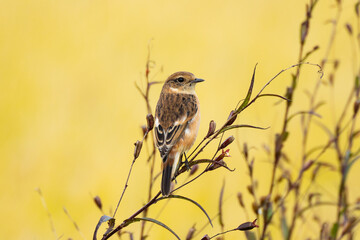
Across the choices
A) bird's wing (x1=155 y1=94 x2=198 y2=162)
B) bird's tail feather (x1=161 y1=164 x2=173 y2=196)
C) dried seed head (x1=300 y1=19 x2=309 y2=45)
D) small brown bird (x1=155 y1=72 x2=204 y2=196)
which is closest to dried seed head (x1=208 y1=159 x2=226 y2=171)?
bird's tail feather (x1=161 y1=164 x2=173 y2=196)

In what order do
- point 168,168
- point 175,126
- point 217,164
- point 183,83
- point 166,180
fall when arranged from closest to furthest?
1. point 217,164
2. point 166,180
3. point 168,168
4. point 175,126
5. point 183,83

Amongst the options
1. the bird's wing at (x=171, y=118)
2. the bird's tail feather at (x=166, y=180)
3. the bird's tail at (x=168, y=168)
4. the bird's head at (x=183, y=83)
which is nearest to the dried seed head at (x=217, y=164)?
the bird's tail feather at (x=166, y=180)

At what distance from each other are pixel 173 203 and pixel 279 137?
382 cm

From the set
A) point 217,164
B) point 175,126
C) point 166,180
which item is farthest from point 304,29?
point 217,164

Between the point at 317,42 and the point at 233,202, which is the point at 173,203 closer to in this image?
the point at 233,202

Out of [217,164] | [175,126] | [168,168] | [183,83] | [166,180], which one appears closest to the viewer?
[217,164]

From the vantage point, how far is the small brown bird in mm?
2943

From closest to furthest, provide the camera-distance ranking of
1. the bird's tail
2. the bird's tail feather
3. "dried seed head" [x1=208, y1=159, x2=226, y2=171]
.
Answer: "dried seed head" [x1=208, y1=159, x2=226, y2=171], the bird's tail feather, the bird's tail

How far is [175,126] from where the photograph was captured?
10.5 ft

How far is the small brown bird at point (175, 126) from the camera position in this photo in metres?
2.94

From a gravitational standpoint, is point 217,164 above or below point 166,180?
above

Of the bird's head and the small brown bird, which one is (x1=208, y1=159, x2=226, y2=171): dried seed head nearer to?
the small brown bird

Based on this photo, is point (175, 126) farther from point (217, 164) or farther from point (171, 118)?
point (217, 164)

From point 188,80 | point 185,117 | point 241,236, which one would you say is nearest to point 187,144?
point 185,117
